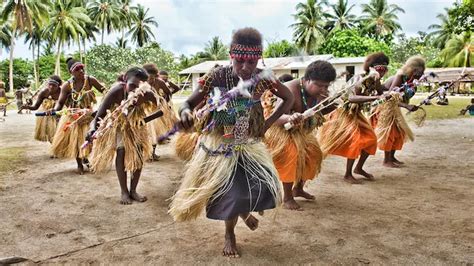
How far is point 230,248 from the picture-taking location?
2949 mm

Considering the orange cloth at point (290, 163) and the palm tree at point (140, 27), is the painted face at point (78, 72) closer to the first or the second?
the orange cloth at point (290, 163)

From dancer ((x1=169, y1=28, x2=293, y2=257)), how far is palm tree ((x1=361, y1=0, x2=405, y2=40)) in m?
47.8

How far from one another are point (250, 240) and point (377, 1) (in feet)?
165

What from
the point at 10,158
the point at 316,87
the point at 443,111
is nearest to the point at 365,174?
the point at 316,87

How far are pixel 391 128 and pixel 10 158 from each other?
18.8 feet

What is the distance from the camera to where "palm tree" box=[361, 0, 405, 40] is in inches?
1869

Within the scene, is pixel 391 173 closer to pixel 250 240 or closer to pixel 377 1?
pixel 250 240

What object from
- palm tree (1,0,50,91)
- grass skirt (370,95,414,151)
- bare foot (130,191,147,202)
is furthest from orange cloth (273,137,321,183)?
palm tree (1,0,50,91)

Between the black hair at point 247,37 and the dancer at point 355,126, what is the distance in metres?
2.18

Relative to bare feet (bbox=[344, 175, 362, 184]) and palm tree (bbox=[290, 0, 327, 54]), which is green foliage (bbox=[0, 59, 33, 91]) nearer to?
palm tree (bbox=[290, 0, 327, 54])

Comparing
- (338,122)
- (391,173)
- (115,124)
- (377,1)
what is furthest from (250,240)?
(377,1)

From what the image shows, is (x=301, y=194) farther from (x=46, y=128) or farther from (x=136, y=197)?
(x=46, y=128)

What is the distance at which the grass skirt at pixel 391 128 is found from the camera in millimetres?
5793

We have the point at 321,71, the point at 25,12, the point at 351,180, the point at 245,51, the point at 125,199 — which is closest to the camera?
the point at 245,51
